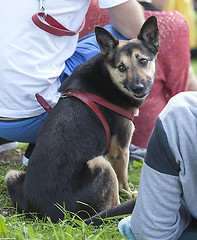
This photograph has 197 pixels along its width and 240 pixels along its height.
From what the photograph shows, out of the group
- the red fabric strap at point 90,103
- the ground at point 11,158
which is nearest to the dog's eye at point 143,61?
the red fabric strap at point 90,103

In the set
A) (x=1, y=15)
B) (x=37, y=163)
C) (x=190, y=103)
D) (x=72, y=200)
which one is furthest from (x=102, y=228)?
(x=1, y=15)

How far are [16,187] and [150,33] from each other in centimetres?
152

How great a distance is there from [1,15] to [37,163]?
1.08 m

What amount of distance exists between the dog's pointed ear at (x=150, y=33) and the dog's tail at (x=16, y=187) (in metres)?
1.38

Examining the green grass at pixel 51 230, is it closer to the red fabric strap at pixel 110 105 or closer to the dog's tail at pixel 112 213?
the dog's tail at pixel 112 213

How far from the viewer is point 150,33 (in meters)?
2.90

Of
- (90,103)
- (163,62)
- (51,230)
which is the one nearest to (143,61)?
(90,103)

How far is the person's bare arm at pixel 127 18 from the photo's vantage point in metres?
2.92

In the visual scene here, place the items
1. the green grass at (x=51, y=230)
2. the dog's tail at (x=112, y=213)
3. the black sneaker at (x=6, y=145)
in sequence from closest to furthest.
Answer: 1. the green grass at (x=51, y=230)
2. the dog's tail at (x=112, y=213)
3. the black sneaker at (x=6, y=145)

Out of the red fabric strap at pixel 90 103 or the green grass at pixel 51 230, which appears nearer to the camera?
the green grass at pixel 51 230

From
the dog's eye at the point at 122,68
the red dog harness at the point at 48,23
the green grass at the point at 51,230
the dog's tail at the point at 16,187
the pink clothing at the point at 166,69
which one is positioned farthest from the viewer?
the pink clothing at the point at 166,69

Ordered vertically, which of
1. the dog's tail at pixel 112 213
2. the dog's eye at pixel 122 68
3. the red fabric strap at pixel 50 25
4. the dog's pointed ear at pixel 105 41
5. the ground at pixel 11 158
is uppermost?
the red fabric strap at pixel 50 25

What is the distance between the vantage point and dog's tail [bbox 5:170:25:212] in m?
2.51

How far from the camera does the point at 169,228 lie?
1.72 metres
